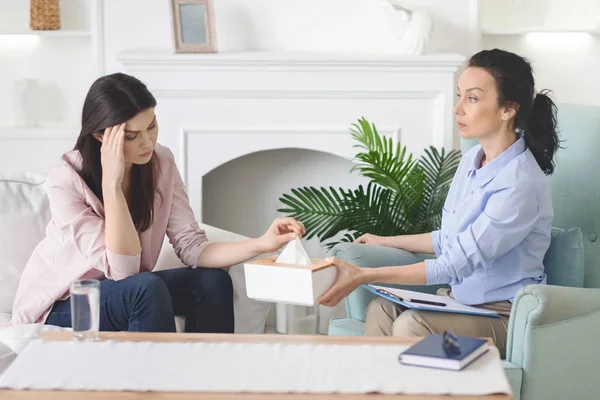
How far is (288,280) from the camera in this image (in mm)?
2029

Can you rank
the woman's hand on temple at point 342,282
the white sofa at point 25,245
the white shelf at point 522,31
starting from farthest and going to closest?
1. the white shelf at point 522,31
2. the white sofa at point 25,245
3. the woman's hand on temple at point 342,282

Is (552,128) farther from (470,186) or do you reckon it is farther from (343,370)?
(343,370)

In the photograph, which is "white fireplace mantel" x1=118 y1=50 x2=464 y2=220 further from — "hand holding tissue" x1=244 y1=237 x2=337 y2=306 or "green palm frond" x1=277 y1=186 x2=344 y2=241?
"hand holding tissue" x1=244 y1=237 x2=337 y2=306

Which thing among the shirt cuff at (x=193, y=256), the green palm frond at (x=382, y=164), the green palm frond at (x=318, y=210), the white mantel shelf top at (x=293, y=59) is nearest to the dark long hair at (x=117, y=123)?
the shirt cuff at (x=193, y=256)

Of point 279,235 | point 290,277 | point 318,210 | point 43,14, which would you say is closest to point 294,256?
point 290,277

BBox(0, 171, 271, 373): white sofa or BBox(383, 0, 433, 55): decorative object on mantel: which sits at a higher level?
BBox(383, 0, 433, 55): decorative object on mantel

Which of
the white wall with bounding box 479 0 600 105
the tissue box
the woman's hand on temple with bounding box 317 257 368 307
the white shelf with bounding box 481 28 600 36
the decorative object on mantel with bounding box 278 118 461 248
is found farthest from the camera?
the white wall with bounding box 479 0 600 105

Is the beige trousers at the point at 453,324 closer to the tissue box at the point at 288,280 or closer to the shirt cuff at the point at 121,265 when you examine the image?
the tissue box at the point at 288,280

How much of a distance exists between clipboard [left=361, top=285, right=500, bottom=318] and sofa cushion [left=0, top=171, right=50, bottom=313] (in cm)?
99

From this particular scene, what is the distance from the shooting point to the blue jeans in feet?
7.37

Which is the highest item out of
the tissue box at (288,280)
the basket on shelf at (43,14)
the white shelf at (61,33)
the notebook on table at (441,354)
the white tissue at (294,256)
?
the basket on shelf at (43,14)

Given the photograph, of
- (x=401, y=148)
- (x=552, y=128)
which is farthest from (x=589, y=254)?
(x=401, y=148)

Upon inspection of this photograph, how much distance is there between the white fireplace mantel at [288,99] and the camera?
336 centimetres

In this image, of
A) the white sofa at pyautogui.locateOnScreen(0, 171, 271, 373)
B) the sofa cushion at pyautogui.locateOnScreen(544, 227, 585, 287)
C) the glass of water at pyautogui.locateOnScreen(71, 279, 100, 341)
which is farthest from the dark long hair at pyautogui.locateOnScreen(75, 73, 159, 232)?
the sofa cushion at pyautogui.locateOnScreen(544, 227, 585, 287)
